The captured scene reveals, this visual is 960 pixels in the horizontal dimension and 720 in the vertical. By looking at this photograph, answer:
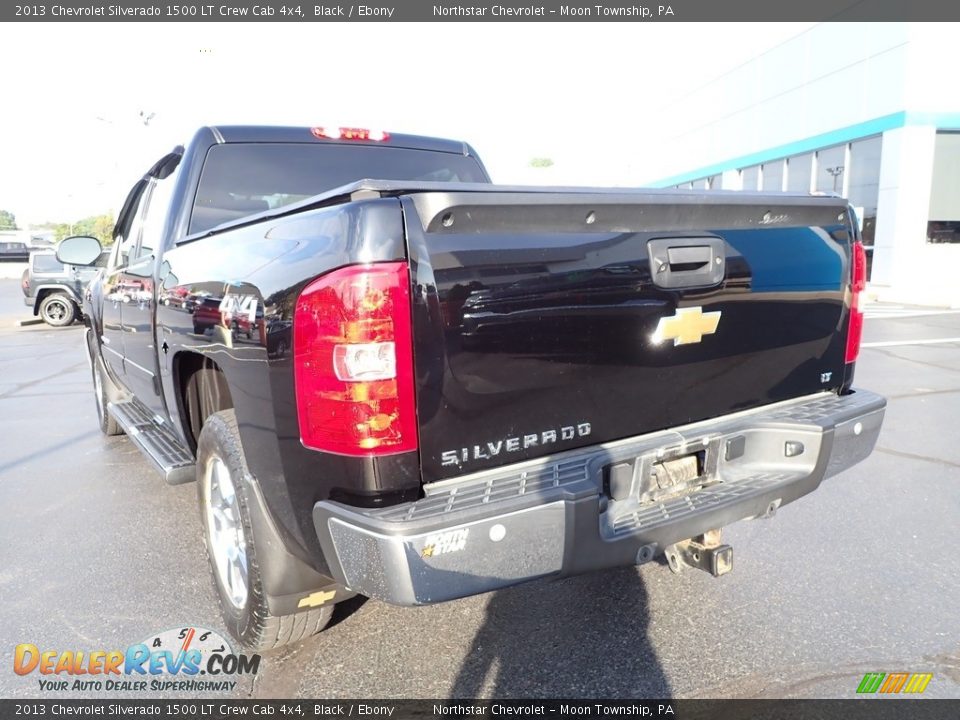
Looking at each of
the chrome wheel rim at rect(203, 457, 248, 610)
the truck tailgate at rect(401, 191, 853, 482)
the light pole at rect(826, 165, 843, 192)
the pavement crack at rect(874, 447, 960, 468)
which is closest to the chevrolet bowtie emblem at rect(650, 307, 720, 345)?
the truck tailgate at rect(401, 191, 853, 482)

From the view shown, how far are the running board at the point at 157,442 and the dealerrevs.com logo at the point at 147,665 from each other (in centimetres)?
72

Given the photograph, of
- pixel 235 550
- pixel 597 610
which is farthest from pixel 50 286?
pixel 597 610

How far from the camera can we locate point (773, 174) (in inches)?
925

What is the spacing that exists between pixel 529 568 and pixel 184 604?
1.87 metres

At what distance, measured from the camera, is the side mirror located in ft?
16.2

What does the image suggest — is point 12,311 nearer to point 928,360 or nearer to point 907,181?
point 928,360

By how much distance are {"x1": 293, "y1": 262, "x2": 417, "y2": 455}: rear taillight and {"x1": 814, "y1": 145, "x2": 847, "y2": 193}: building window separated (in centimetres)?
2126

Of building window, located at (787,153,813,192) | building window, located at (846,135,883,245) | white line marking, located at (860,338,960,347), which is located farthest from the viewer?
building window, located at (787,153,813,192)

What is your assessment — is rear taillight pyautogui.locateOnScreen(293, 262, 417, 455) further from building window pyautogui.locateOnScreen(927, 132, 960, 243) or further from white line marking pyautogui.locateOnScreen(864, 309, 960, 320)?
building window pyautogui.locateOnScreen(927, 132, 960, 243)

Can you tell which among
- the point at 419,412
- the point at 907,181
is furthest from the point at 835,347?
the point at 907,181

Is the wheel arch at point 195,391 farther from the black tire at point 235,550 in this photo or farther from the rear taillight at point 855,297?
the rear taillight at point 855,297

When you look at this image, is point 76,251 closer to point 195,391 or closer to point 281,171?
point 281,171

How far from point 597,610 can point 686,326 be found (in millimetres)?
1309

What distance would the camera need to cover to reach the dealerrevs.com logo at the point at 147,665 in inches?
102
